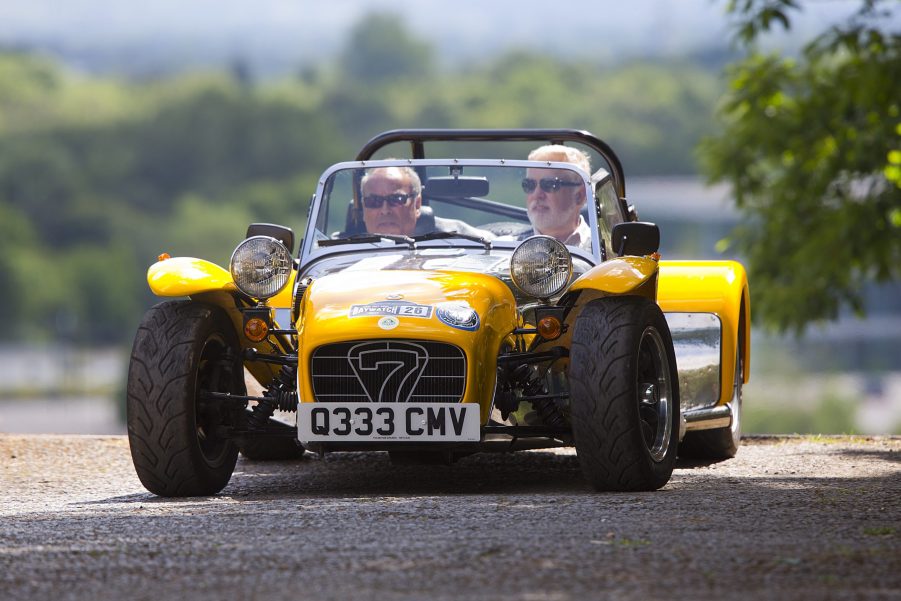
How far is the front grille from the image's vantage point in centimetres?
808

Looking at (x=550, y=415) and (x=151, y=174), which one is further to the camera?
(x=151, y=174)

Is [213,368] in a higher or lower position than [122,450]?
higher

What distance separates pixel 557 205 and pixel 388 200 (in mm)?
937

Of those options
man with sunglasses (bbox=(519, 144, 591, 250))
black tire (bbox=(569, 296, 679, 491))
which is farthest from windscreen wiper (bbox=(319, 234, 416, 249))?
black tire (bbox=(569, 296, 679, 491))

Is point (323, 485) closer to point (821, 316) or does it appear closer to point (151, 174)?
point (821, 316)

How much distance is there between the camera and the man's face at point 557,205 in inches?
377

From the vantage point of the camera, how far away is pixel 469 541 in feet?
20.4

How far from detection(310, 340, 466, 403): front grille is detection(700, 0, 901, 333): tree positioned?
36.5ft

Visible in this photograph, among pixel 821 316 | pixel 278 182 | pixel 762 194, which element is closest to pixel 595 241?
pixel 821 316

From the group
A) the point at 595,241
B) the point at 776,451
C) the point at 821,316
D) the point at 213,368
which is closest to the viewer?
the point at 213,368

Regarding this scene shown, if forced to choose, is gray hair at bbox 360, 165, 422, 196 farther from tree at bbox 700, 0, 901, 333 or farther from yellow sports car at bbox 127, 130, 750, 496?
tree at bbox 700, 0, 901, 333

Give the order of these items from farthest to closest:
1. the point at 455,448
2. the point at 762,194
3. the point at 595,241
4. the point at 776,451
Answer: the point at 762,194 < the point at 776,451 < the point at 595,241 < the point at 455,448

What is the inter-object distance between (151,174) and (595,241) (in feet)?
557

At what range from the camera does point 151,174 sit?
17588cm
